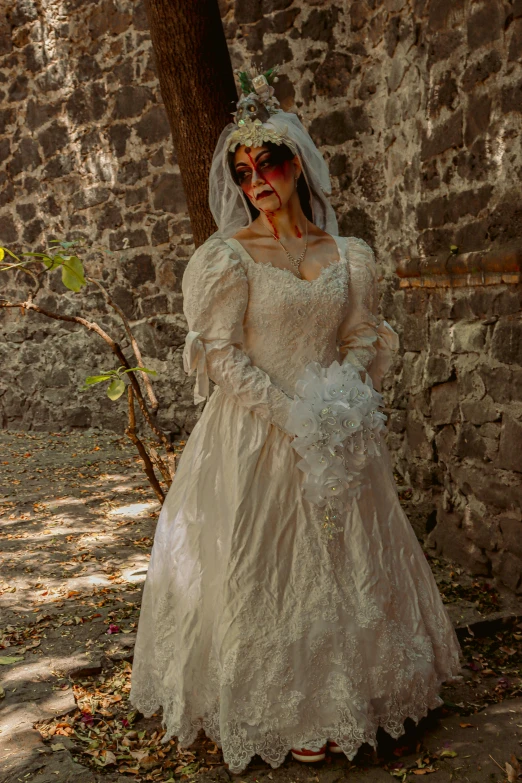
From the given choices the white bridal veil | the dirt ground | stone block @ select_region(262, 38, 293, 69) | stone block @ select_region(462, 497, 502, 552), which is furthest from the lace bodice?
stone block @ select_region(262, 38, 293, 69)

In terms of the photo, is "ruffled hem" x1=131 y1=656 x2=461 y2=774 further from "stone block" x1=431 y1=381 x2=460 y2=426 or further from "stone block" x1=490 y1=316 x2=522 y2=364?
"stone block" x1=431 y1=381 x2=460 y2=426

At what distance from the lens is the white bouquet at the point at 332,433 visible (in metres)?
2.36

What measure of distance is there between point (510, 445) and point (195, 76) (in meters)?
2.02

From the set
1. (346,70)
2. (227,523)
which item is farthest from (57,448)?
(227,523)

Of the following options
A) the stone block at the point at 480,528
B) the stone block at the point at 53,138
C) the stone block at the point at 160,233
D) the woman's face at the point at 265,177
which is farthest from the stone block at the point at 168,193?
the woman's face at the point at 265,177

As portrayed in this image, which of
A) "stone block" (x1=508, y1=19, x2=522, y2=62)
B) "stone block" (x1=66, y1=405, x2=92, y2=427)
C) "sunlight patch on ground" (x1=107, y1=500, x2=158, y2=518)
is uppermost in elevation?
"stone block" (x1=508, y1=19, x2=522, y2=62)

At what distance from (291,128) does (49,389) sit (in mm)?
6343

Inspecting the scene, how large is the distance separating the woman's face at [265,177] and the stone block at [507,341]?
1.39m

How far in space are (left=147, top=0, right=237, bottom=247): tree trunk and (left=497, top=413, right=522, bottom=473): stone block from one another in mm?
1584

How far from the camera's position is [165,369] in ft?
24.5

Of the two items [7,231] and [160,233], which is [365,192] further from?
[7,231]

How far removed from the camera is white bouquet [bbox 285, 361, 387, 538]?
7.75 ft

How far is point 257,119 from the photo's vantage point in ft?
8.27

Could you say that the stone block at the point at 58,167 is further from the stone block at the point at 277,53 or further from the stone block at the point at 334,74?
the stone block at the point at 334,74
